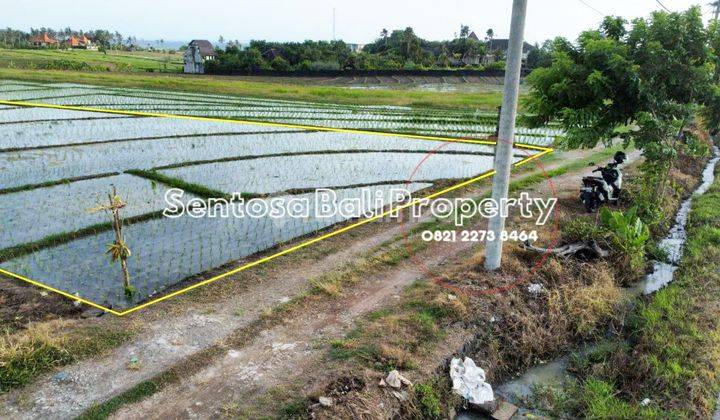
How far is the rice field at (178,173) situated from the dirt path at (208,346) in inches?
38.6

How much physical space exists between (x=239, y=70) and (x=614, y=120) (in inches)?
1716

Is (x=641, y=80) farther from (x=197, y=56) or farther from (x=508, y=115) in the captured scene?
(x=197, y=56)

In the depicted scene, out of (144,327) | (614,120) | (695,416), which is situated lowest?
(695,416)

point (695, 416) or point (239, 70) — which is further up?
point (239, 70)

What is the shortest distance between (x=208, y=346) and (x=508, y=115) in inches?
184

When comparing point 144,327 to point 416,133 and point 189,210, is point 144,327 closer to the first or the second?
point 189,210

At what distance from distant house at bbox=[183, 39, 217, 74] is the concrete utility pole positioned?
49.3m

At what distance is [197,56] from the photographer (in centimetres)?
5772

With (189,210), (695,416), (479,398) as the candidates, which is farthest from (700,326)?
(189,210)

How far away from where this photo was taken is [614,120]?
9625 mm

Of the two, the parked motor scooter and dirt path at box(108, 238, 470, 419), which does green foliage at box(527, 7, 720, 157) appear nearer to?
the parked motor scooter
